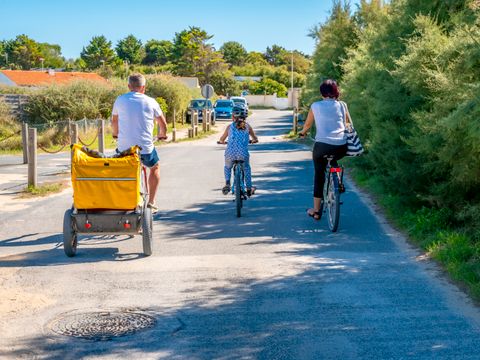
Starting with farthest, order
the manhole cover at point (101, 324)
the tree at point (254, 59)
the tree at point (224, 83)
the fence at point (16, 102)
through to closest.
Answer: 1. the tree at point (254, 59)
2. the tree at point (224, 83)
3. the fence at point (16, 102)
4. the manhole cover at point (101, 324)

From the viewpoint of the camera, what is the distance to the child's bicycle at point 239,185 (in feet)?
34.9

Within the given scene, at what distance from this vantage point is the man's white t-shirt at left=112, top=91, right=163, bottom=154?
9.10 m

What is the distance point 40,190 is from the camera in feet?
44.4

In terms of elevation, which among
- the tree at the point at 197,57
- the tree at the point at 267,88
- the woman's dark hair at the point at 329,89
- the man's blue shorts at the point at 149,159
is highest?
the tree at the point at 197,57

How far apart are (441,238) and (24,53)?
401ft

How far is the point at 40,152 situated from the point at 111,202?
1888 centimetres

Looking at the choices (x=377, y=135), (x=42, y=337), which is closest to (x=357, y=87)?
(x=377, y=135)

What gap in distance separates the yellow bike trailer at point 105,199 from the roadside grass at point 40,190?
218 inches

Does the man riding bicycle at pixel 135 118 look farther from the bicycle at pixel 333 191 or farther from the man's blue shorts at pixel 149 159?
the bicycle at pixel 333 191

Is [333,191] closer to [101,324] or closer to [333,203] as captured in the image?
Answer: [333,203]

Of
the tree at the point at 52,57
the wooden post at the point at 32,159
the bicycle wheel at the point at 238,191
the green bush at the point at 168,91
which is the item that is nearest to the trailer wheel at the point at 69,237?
Result: the bicycle wheel at the point at 238,191

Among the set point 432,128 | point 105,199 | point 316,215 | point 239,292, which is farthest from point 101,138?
point 239,292

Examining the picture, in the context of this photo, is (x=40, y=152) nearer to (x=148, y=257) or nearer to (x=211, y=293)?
(x=148, y=257)

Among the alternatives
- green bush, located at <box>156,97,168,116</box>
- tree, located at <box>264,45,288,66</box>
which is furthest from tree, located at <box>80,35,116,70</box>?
green bush, located at <box>156,97,168,116</box>
